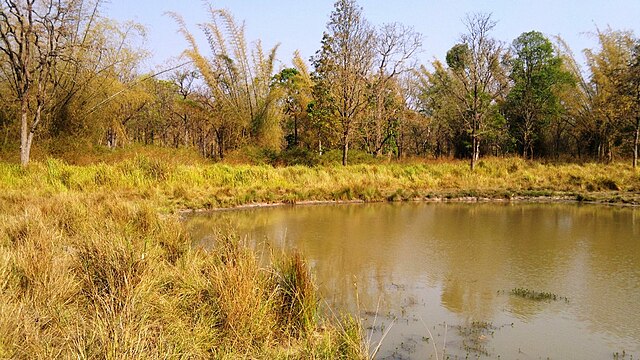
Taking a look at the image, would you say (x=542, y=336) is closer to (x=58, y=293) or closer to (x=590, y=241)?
(x=58, y=293)

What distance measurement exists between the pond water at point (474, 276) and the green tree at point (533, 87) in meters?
15.5

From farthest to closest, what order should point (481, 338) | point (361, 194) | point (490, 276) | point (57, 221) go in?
1. point (361, 194)
2. point (57, 221)
3. point (490, 276)
4. point (481, 338)

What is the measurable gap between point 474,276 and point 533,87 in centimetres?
2216

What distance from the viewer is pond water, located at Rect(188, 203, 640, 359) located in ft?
12.4

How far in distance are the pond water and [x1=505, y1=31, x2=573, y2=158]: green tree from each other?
50.8 ft

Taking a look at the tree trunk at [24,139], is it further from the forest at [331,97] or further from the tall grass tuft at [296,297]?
the tall grass tuft at [296,297]

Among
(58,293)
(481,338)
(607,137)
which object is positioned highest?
(607,137)

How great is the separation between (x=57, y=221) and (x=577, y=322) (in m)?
5.86

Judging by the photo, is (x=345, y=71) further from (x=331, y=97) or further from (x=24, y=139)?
(x=24, y=139)

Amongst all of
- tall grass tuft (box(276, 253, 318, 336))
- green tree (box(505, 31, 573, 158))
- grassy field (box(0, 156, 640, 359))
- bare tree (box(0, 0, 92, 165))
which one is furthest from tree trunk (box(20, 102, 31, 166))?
green tree (box(505, 31, 573, 158))

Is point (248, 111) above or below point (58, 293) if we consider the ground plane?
above

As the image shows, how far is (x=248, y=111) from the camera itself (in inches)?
783

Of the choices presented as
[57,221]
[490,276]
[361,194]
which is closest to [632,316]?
[490,276]

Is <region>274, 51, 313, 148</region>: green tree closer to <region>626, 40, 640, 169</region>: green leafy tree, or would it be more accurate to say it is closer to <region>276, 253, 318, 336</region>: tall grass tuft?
<region>626, 40, 640, 169</region>: green leafy tree
